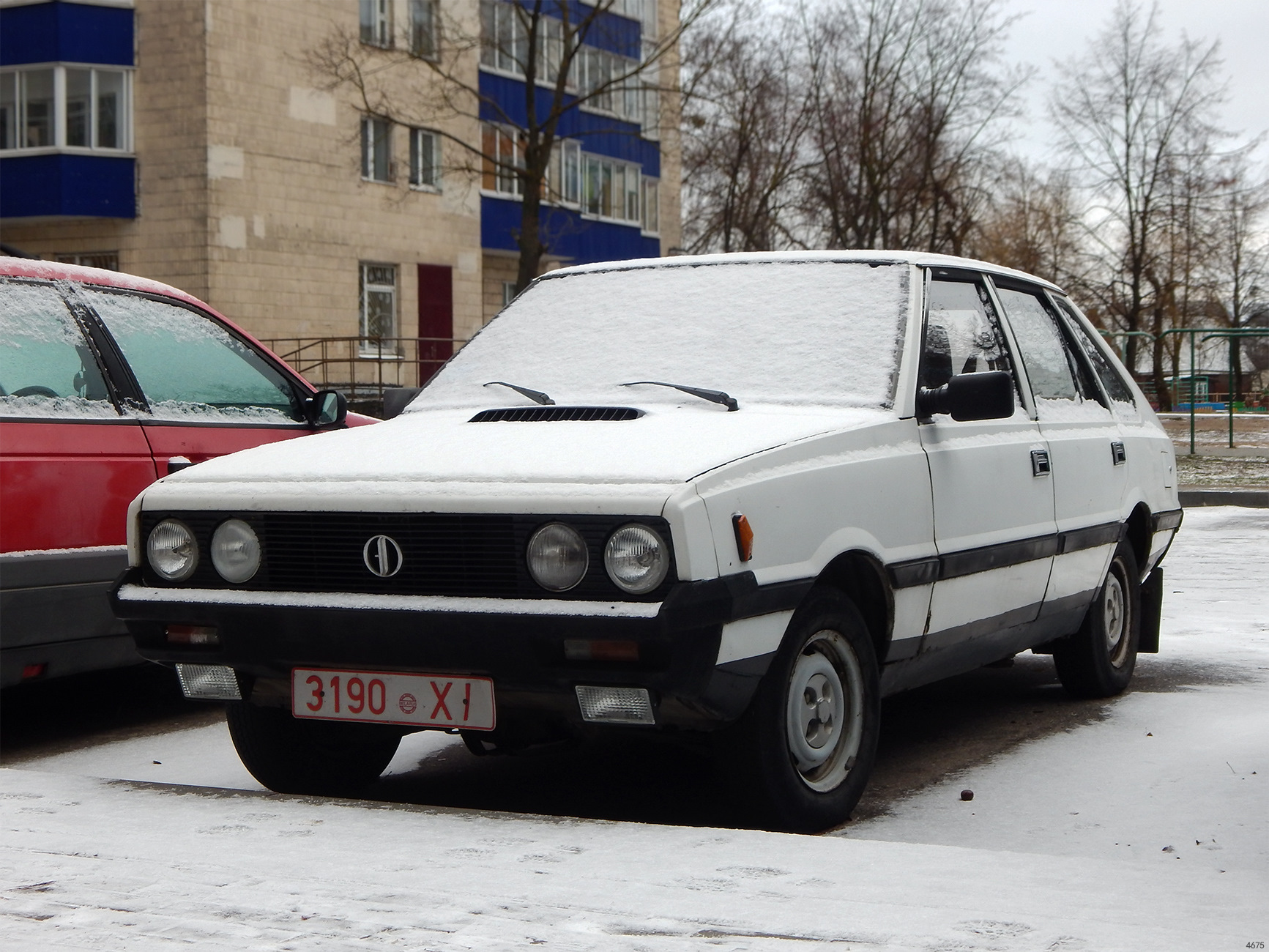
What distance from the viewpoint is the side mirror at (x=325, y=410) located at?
6.96 m

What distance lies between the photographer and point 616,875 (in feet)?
11.4

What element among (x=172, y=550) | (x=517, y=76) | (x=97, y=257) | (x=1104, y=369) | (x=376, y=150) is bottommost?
(x=172, y=550)

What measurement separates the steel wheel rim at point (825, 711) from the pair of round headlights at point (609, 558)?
58 centimetres

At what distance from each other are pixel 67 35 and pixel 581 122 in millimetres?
15080

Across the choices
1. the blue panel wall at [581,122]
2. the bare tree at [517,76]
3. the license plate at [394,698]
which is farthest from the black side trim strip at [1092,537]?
the blue panel wall at [581,122]

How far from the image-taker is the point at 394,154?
35406mm

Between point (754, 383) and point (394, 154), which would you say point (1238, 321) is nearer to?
point (394, 154)

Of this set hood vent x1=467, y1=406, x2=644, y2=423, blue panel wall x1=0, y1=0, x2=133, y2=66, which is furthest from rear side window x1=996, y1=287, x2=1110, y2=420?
blue panel wall x1=0, y1=0, x2=133, y2=66

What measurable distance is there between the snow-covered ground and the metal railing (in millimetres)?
25811

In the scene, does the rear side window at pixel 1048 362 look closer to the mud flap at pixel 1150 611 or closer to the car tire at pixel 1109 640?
the car tire at pixel 1109 640

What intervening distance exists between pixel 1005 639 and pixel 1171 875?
7.02 ft

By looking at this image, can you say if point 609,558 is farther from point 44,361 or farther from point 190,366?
point 190,366

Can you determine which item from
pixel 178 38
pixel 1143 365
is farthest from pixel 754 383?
pixel 1143 365

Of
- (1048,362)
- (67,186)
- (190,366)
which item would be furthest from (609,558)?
(67,186)
